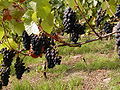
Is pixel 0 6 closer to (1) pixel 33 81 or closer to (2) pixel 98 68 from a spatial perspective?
(1) pixel 33 81

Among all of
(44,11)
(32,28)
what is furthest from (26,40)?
(44,11)

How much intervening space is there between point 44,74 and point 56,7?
4.69 feet

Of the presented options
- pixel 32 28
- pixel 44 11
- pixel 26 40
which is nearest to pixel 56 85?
pixel 26 40

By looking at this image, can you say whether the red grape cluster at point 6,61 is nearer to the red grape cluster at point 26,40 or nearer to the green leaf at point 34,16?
the red grape cluster at point 26,40

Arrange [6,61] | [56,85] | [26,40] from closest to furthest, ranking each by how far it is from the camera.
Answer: [26,40] → [6,61] → [56,85]

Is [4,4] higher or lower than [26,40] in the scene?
higher

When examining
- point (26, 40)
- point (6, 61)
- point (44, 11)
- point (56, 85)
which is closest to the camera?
point (44, 11)

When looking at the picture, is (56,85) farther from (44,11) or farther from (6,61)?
(44,11)

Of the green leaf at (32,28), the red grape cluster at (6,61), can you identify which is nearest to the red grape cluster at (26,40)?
the red grape cluster at (6,61)

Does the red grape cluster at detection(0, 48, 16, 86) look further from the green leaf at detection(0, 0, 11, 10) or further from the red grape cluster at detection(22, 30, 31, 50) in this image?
the green leaf at detection(0, 0, 11, 10)

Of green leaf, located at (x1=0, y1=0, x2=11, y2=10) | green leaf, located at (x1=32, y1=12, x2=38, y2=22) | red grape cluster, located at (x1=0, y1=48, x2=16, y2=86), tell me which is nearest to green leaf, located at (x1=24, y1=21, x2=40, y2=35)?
green leaf, located at (x1=32, y1=12, x2=38, y2=22)

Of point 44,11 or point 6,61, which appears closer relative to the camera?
point 44,11

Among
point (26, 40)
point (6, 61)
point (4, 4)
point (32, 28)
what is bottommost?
point (6, 61)

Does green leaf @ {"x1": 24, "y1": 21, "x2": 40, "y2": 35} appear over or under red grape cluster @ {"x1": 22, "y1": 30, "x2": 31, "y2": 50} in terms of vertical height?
over
